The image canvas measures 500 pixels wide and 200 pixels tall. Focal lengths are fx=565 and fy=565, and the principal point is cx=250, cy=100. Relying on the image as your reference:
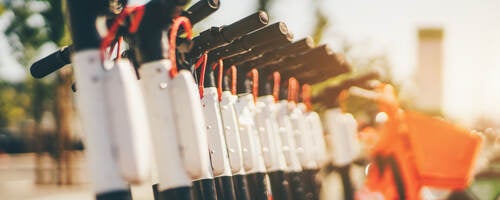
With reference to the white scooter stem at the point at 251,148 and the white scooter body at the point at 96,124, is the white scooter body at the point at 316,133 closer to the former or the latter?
the white scooter stem at the point at 251,148

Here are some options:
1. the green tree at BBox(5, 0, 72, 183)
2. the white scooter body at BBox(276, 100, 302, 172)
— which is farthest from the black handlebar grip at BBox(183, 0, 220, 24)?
the green tree at BBox(5, 0, 72, 183)

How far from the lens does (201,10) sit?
164cm

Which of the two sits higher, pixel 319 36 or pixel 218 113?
pixel 319 36

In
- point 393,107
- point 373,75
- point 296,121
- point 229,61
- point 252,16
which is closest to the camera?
point 252,16

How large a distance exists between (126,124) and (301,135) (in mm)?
1399

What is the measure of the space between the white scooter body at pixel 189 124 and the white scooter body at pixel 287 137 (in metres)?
1.02

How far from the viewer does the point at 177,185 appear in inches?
55.4

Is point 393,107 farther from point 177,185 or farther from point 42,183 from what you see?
point 42,183

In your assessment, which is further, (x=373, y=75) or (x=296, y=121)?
(x=373, y=75)

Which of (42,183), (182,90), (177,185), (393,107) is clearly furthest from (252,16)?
(42,183)

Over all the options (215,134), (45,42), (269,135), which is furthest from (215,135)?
(45,42)

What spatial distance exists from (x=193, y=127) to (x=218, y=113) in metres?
0.51

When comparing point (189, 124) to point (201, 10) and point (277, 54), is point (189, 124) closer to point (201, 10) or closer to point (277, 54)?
point (201, 10)

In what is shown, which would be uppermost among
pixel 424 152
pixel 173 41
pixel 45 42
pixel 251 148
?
pixel 45 42
